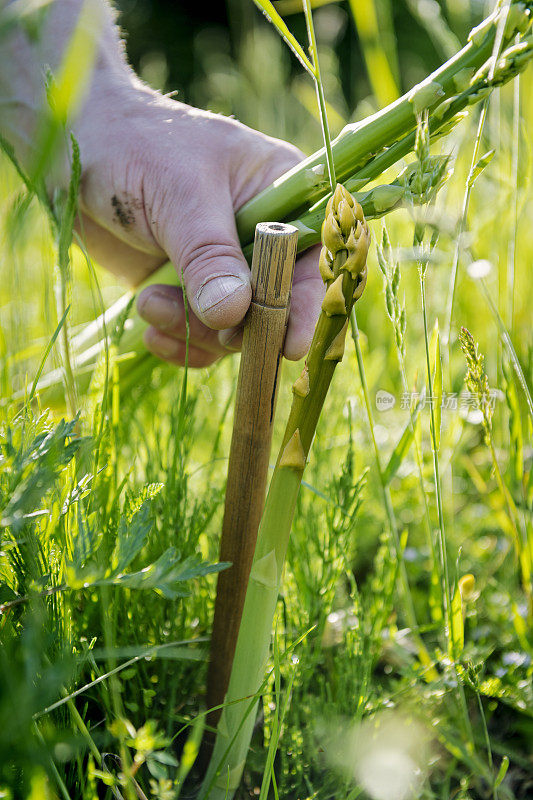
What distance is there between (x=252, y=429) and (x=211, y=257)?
0.63 ft

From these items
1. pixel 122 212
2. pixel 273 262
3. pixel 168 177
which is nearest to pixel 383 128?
pixel 273 262

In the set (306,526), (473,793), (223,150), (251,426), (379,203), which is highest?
(223,150)

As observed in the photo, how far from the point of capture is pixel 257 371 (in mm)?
626

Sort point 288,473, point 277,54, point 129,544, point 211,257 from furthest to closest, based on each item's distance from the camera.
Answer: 1. point 277,54
2. point 211,257
3. point 288,473
4. point 129,544

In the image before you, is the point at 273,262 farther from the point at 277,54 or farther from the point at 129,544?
the point at 277,54

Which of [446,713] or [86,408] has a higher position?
[86,408]

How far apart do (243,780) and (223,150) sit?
764 millimetres

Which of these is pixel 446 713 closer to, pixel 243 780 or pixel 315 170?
pixel 243 780

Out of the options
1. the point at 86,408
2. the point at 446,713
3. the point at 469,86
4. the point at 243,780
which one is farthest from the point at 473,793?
the point at 469,86

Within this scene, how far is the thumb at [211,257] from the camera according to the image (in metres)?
0.62

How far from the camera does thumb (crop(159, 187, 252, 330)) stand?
0.62 m

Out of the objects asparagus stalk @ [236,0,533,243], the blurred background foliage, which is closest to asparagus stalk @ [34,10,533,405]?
asparagus stalk @ [236,0,533,243]

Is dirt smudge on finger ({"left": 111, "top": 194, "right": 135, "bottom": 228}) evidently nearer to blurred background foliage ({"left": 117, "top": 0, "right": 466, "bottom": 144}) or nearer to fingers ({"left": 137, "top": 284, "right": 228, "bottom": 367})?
fingers ({"left": 137, "top": 284, "right": 228, "bottom": 367})

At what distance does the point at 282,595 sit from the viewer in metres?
0.78
